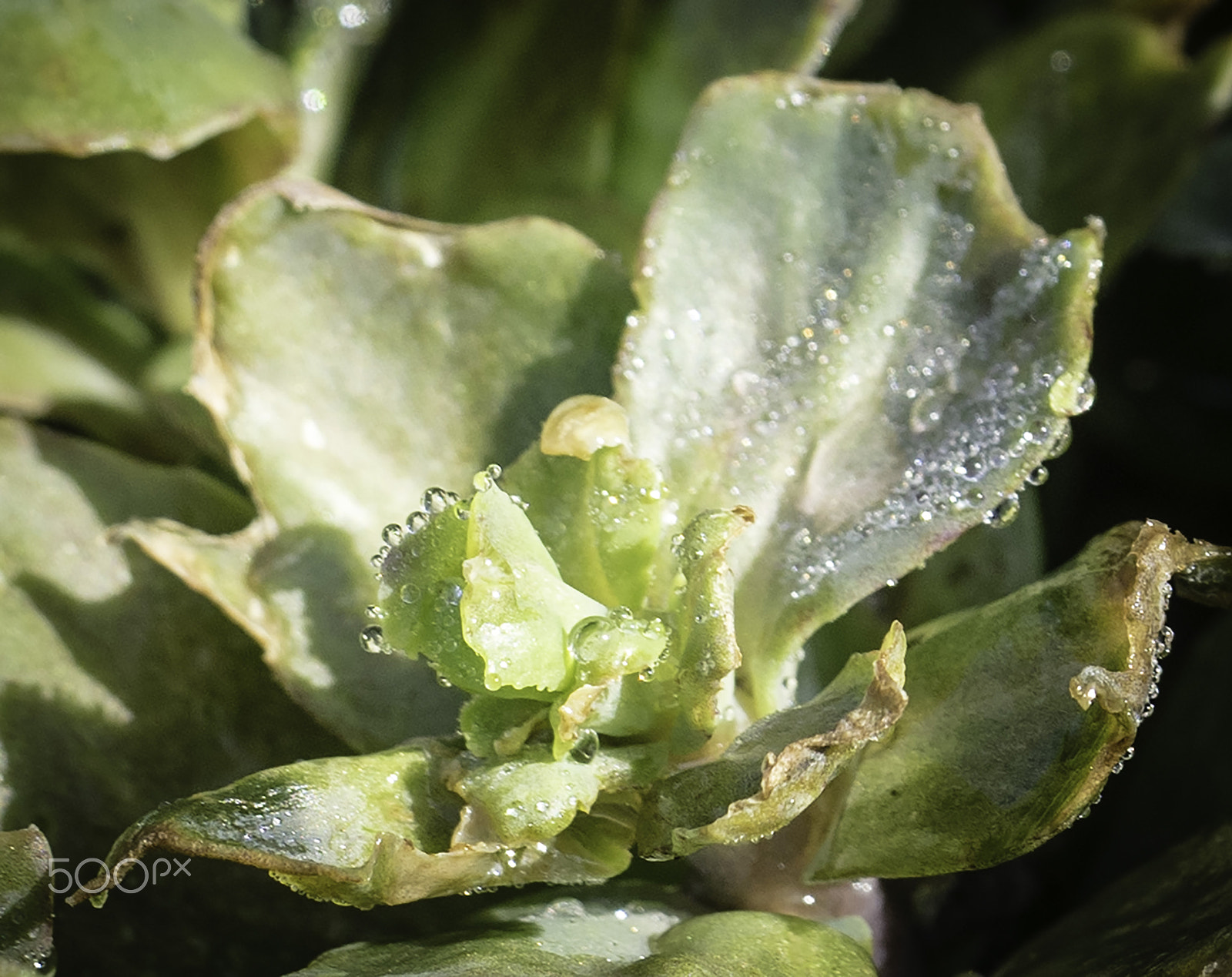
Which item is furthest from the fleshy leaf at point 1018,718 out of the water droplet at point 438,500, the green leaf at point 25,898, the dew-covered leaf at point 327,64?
the dew-covered leaf at point 327,64

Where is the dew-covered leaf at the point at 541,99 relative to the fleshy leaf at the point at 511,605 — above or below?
above

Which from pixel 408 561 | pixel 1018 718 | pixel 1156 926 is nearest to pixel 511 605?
pixel 408 561

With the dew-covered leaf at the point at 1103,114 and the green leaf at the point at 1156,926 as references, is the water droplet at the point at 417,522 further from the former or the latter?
the dew-covered leaf at the point at 1103,114

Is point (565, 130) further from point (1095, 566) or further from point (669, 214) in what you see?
point (1095, 566)

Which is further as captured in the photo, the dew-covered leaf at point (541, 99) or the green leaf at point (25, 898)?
the dew-covered leaf at point (541, 99)

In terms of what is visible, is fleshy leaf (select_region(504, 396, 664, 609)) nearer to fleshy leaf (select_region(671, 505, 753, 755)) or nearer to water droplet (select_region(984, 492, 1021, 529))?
fleshy leaf (select_region(671, 505, 753, 755))

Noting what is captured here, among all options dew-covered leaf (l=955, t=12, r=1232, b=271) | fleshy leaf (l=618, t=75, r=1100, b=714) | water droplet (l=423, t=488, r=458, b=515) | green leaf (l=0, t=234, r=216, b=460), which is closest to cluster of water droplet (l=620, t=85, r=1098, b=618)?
fleshy leaf (l=618, t=75, r=1100, b=714)
